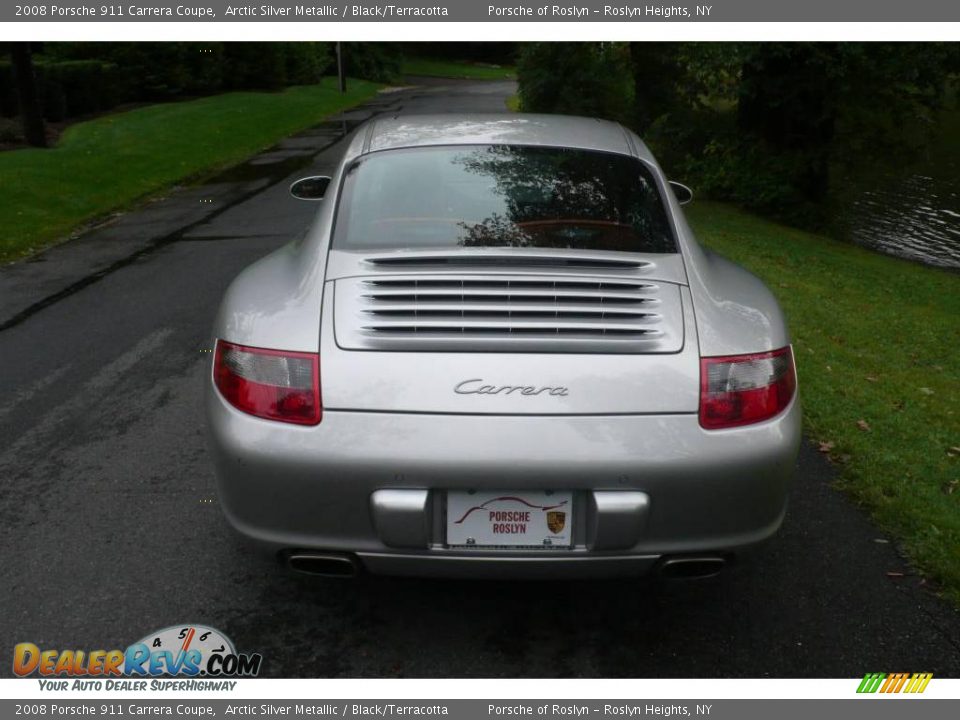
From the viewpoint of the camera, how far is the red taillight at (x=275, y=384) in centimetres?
282

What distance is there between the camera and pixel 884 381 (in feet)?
21.4

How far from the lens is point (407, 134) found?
13.9ft

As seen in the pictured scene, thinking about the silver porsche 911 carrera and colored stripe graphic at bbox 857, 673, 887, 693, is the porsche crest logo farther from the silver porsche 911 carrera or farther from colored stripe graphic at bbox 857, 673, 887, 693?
colored stripe graphic at bbox 857, 673, 887, 693

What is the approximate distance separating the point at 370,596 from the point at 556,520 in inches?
38.1

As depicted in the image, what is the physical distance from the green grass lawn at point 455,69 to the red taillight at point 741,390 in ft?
216

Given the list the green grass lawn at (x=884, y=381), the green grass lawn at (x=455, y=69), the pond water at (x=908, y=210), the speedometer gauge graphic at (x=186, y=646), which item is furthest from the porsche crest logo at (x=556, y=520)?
the green grass lawn at (x=455, y=69)

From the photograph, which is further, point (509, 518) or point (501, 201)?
point (501, 201)

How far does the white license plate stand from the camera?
2.78 meters

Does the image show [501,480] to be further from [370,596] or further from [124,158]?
[124,158]

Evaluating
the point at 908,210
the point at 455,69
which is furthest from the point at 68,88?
the point at 455,69

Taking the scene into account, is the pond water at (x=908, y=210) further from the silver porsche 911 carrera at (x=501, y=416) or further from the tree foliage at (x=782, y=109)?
the silver porsche 911 carrera at (x=501, y=416)

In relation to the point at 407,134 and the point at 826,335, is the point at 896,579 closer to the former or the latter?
the point at 407,134
